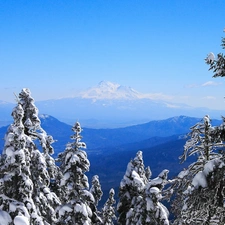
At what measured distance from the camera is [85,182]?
18.5 metres

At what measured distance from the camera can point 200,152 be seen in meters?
9.95

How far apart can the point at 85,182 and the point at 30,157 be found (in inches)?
154

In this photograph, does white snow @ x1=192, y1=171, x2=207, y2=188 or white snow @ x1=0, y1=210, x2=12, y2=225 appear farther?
white snow @ x1=0, y1=210, x2=12, y2=225

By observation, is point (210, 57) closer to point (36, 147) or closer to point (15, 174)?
point (15, 174)

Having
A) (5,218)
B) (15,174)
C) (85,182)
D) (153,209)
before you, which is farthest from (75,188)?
(5,218)

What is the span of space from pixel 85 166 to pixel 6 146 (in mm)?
5750

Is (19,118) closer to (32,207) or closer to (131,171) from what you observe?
(32,207)

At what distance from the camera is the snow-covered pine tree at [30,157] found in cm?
Result: 1368

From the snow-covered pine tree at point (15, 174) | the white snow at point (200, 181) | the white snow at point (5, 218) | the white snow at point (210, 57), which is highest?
the white snow at point (210, 57)

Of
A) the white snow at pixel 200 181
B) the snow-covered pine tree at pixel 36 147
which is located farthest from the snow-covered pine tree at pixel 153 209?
the white snow at pixel 200 181

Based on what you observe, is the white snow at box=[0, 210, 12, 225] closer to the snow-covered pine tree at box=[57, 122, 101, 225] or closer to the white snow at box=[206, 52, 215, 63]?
the snow-covered pine tree at box=[57, 122, 101, 225]

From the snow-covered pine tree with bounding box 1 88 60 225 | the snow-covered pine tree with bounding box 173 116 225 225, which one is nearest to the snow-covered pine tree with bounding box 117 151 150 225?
the snow-covered pine tree with bounding box 1 88 60 225

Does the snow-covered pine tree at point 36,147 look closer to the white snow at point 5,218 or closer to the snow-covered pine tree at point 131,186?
the white snow at point 5,218

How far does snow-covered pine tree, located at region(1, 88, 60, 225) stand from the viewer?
44.9 feet
